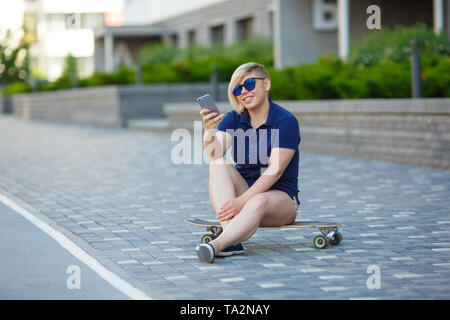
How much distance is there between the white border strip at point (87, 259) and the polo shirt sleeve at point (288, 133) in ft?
5.60

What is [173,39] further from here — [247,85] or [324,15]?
[247,85]

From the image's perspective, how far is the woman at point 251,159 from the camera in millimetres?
6742

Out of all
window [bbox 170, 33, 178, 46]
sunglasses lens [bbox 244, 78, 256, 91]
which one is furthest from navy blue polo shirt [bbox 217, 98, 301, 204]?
window [bbox 170, 33, 178, 46]

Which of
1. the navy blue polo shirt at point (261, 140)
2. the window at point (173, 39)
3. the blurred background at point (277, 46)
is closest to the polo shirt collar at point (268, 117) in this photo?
the navy blue polo shirt at point (261, 140)

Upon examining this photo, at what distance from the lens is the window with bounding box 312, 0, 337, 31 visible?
25.5 metres

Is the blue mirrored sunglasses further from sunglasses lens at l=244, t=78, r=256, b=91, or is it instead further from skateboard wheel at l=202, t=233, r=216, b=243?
skateboard wheel at l=202, t=233, r=216, b=243

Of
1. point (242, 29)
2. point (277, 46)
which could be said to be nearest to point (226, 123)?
point (277, 46)

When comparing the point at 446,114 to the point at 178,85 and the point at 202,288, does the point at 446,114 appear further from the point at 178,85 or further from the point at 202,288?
the point at 178,85

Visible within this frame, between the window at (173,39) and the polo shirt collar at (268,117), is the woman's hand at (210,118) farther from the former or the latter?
the window at (173,39)

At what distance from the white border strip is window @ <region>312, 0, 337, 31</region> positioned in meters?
17.0

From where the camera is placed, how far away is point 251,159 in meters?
→ 7.14

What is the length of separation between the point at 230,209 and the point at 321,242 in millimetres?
900
